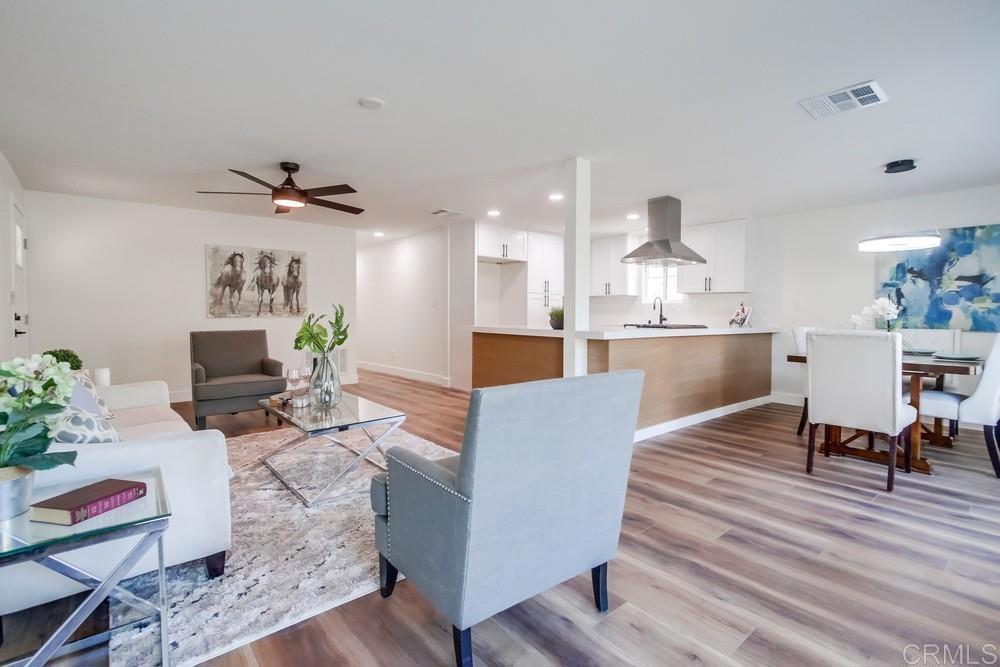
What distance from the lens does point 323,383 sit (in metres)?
3.19

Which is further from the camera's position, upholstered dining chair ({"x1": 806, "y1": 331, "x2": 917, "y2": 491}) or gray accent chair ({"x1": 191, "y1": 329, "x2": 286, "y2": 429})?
gray accent chair ({"x1": 191, "y1": 329, "x2": 286, "y2": 429})

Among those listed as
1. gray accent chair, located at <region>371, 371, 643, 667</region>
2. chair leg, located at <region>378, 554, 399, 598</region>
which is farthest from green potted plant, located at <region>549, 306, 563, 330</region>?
chair leg, located at <region>378, 554, 399, 598</region>

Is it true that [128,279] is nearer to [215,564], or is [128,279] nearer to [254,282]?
[254,282]

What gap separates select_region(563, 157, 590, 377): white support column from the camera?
387cm

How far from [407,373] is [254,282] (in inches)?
106

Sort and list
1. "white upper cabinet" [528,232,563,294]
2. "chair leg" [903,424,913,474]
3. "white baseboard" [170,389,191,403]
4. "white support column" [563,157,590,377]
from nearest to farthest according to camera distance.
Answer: "chair leg" [903,424,913,474] → "white support column" [563,157,590,377] → "white baseboard" [170,389,191,403] → "white upper cabinet" [528,232,563,294]

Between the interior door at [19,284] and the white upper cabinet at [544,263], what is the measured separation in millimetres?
5735

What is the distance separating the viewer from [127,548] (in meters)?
1.71

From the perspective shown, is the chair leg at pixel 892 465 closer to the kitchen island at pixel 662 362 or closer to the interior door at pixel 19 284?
the kitchen island at pixel 662 362

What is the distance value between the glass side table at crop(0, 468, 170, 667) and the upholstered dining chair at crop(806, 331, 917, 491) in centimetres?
371

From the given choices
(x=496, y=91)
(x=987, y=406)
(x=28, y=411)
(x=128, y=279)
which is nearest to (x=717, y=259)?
(x=987, y=406)

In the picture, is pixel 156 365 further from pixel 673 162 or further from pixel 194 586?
pixel 673 162

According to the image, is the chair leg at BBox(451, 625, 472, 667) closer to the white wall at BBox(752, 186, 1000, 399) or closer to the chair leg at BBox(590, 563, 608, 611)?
the chair leg at BBox(590, 563, 608, 611)

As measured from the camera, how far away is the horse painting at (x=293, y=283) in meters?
6.37
